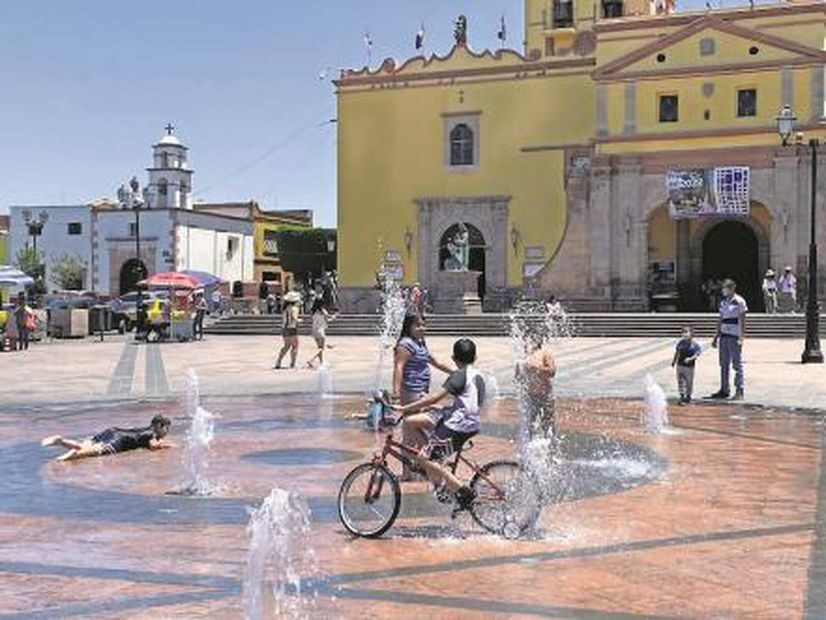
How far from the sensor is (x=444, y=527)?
770cm

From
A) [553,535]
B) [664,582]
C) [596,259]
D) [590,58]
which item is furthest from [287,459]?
[590,58]

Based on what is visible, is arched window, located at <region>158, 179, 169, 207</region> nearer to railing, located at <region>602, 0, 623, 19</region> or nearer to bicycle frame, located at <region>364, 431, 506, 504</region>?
railing, located at <region>602, 0, 623, 19</region>

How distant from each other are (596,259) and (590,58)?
7.36m

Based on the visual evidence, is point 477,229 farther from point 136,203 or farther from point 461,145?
point 136,203

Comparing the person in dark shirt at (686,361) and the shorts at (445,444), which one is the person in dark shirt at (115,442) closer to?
the shorts at (445,444)

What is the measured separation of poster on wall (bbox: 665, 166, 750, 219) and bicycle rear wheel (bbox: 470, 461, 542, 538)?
1260 inches

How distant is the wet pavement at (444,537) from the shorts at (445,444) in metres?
0.50

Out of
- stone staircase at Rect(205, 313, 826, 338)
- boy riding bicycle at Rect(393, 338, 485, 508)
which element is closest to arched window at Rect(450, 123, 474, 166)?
stone staircase at Rect(205, 313, 826, 338)

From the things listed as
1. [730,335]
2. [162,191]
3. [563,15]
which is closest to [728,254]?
[563,15]

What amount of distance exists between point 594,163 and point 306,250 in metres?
29.9

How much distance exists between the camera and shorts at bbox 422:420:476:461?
25.1 ft

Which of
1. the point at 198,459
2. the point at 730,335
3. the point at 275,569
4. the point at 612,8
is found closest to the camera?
the point at 275,569

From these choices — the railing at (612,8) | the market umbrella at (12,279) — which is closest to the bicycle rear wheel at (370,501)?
the market umbrella at (12,279)

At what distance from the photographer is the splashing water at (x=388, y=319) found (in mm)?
23464
